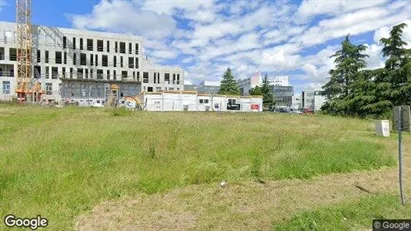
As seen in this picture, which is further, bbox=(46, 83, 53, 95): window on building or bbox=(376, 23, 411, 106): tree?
bbox=(46, 83, 53, 95): window on building

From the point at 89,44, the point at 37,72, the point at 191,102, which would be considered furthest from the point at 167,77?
the point at 37,72

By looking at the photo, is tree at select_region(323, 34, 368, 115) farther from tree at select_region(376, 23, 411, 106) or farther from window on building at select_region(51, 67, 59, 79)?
window on building at select_region(51, 67, 59, 79)

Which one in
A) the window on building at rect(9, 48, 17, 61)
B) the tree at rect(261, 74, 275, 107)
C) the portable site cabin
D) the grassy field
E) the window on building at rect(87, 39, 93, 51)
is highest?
the window on building at rect(87, 39, 93, 51)

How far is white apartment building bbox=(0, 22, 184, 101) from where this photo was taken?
59656 millimetres

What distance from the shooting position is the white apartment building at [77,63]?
196ft

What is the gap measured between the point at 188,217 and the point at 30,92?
60638 millimetres

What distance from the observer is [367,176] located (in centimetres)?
817

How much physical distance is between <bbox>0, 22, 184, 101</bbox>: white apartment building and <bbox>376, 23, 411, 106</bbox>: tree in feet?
155

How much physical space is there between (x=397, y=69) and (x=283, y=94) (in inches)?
3930

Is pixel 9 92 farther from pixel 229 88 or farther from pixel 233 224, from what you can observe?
pixel 233 224

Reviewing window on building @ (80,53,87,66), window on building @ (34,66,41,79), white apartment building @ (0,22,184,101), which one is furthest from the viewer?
window on building @ (80,53,87,66)

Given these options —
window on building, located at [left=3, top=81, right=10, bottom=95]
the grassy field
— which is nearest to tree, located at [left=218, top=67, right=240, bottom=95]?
window on building, located at [left=3, top=81, right=10, bottom=95]

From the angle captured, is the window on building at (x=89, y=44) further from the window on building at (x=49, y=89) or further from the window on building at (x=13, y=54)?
the window on building at (x=13, y=54)

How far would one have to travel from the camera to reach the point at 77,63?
65.5m
